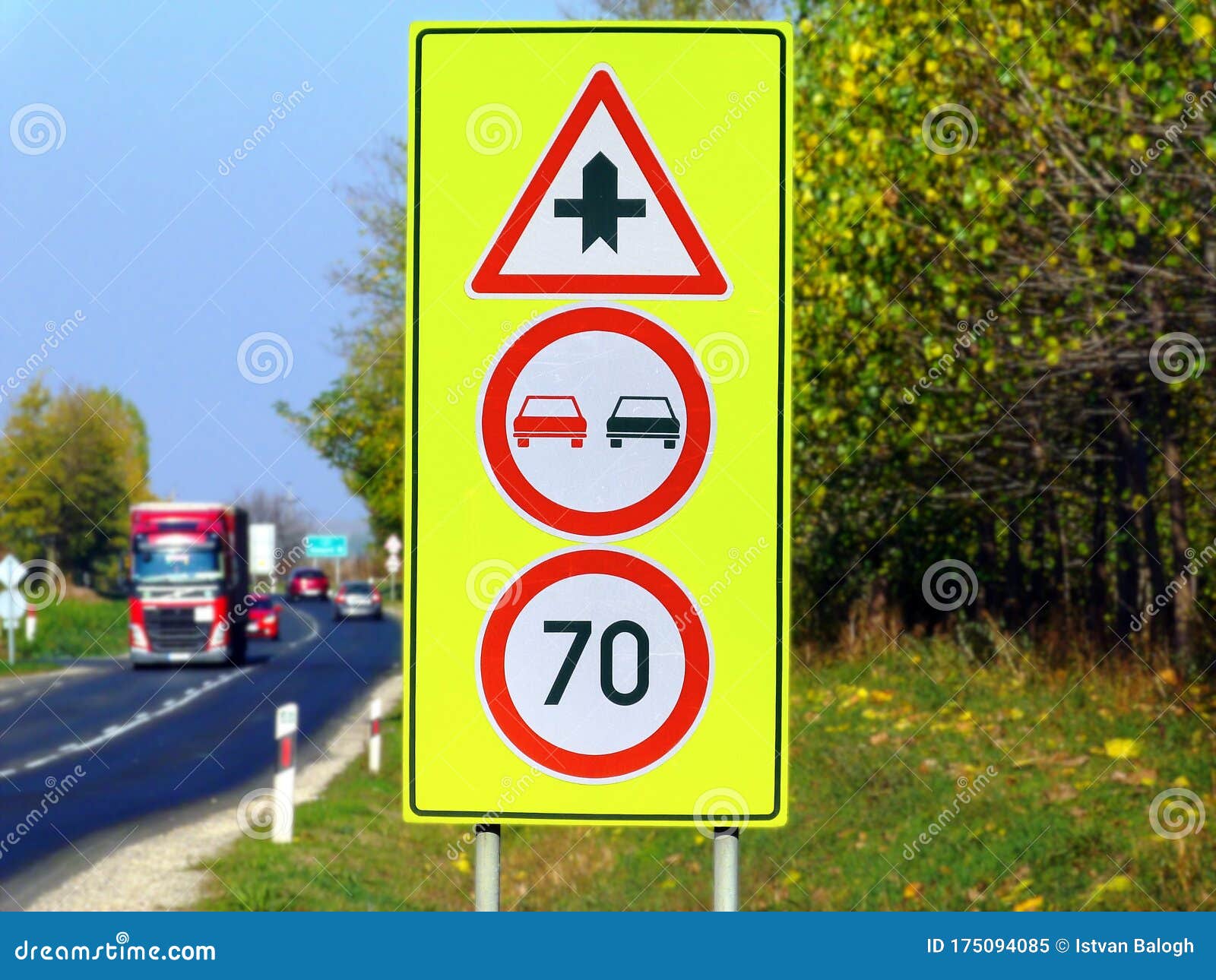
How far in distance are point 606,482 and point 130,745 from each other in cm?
2118

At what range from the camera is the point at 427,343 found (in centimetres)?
253

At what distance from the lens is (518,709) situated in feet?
8.23

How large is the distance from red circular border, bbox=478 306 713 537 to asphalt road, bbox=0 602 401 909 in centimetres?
979

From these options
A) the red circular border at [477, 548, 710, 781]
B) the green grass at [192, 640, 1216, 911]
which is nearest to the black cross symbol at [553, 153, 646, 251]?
the red circular border at [477, 548, 710, 781]

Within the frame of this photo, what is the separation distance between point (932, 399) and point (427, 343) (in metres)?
11.3

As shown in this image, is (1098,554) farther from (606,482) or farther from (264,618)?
(264,618)

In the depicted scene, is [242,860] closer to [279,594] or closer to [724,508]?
[724,508]

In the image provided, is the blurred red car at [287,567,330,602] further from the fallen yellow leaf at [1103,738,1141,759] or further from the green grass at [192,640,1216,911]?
the fallen yellow leaf at [1103,738,1141,759]

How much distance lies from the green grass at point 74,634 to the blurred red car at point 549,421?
1567 inches

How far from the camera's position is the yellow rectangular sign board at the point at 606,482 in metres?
2.48

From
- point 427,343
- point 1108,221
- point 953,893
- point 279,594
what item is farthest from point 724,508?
point 279,594

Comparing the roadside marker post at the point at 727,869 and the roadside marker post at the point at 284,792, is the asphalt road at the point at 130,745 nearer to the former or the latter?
the roadside marker post at the point at 284,792

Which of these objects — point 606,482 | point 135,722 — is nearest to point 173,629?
point 135,722

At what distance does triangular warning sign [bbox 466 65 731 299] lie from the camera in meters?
2.52
